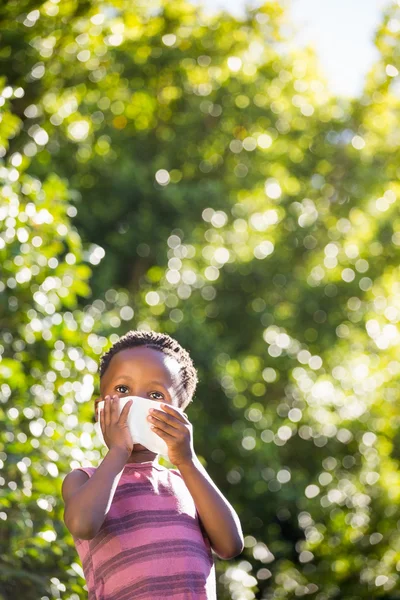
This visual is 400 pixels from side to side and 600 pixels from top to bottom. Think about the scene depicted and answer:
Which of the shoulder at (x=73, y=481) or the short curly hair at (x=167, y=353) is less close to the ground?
the short curly hair at (x=167, y=353)

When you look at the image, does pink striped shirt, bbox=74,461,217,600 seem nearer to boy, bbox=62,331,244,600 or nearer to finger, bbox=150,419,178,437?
boy, bbox=62,331,244,600

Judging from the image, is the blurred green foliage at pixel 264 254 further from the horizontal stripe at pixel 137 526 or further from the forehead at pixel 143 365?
the horizontal stripe at pixel 137 526

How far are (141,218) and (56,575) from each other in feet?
26.3

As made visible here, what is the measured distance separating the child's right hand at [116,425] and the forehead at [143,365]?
133 mm

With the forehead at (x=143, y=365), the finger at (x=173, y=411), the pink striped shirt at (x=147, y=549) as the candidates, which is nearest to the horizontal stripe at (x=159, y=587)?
the pink striped shirt at (x=147, y=549)

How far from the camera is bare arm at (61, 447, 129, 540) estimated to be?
2.12 metres

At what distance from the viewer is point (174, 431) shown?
7.38 feet

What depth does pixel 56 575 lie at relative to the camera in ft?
13.6

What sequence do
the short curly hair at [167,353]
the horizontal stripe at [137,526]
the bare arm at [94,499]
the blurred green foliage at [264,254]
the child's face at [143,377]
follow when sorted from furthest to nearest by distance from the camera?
the blurred green foliage at [264,254] → the short curly hair at [167,353] → the child's face at [143,377] → the horizontal stripe at [137,526] → the bare arm at [94,499]

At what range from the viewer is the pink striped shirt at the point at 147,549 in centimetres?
217

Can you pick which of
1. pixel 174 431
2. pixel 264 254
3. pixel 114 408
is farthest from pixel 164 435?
pixel 264 254

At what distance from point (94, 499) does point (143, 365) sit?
41 cm

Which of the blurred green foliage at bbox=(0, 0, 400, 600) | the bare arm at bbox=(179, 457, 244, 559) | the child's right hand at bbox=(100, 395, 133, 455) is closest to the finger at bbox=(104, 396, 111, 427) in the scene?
the child's right hand at bbox=(100, 395, 133, 455)

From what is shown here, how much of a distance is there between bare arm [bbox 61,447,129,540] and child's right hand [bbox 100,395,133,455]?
21 mm
